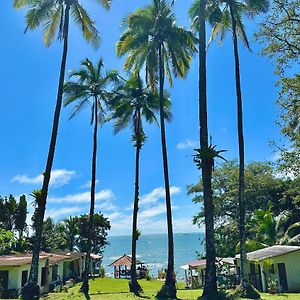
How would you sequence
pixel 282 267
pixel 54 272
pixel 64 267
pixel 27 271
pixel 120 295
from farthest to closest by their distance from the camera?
pixel 64 267 < pixel 54 272 < pixel 27 271 < pixel 282 267 < pixel 120 295

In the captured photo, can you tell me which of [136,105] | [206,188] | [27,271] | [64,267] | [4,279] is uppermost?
[136,105]

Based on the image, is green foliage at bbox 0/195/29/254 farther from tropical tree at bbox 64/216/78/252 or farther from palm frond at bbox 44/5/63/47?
palm frond at bbox 44/5/63/47

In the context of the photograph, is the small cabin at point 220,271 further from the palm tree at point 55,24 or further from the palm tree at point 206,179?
the palm tree at point 55,24

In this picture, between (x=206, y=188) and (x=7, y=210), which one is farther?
(x=7, y=210)

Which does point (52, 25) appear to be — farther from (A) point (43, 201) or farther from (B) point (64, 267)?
(B) point (64, 267)

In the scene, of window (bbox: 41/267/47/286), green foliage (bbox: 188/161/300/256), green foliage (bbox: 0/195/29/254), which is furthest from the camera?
green foliage (bbox: 0/195/29/254)

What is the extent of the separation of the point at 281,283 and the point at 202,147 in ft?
43.3

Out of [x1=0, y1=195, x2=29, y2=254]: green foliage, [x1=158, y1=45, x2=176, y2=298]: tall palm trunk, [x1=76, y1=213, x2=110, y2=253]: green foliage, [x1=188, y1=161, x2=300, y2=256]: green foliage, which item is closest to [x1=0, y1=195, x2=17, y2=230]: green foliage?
[x1=0, y1=195, x2=29, y2=254]: green foliage

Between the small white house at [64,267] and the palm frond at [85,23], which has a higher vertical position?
the palm frond at [85,23]

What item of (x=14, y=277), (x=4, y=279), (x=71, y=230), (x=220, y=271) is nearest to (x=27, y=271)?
(x=14, y=277)

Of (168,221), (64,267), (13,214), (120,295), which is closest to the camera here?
(168,221)

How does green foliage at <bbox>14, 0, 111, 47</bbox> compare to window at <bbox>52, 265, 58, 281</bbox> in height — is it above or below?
above

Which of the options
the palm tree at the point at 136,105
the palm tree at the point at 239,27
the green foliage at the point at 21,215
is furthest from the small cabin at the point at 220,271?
the green foliage at the point at 21,215

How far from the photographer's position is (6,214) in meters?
41.0
